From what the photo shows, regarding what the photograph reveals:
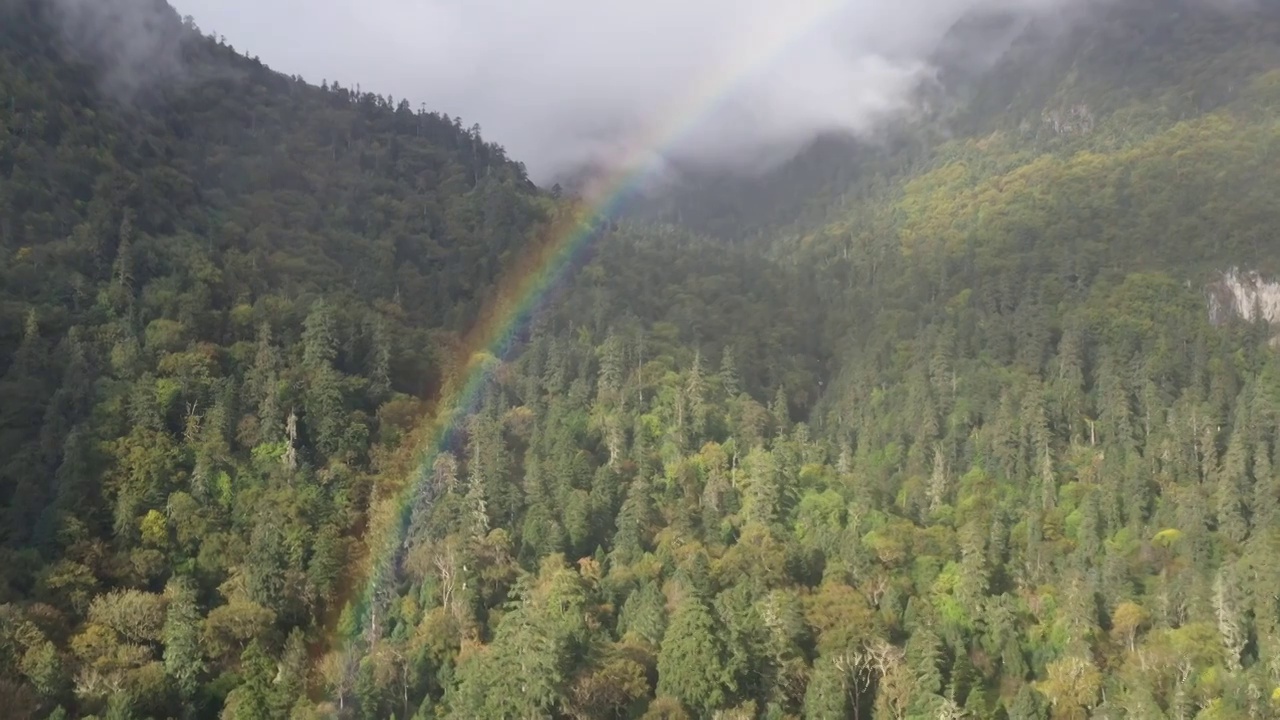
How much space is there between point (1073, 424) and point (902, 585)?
103 feet

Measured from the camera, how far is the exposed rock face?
9912cm

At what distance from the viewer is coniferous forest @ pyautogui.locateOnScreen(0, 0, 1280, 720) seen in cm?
5041

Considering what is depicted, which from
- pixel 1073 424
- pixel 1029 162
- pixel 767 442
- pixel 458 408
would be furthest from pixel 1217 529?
pixel 1029 162

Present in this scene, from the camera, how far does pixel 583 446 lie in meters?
77.2

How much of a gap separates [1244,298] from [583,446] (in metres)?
62.6

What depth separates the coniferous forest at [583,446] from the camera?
50406 millimetres

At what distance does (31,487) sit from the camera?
57.6m

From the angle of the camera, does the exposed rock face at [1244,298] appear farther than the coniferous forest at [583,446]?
Yes

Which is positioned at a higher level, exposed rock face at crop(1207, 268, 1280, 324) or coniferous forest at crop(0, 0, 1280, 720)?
exposed rock face at crop(1207, 268, 1280, 324)

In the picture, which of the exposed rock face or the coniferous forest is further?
the exposed rock face

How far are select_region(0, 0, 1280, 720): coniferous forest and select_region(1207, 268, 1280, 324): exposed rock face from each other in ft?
1.07

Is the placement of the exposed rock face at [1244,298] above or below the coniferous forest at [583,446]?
above

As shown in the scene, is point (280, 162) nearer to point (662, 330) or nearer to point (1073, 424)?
point (662, 330)

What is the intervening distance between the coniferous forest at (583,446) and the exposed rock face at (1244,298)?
0.33 meters
